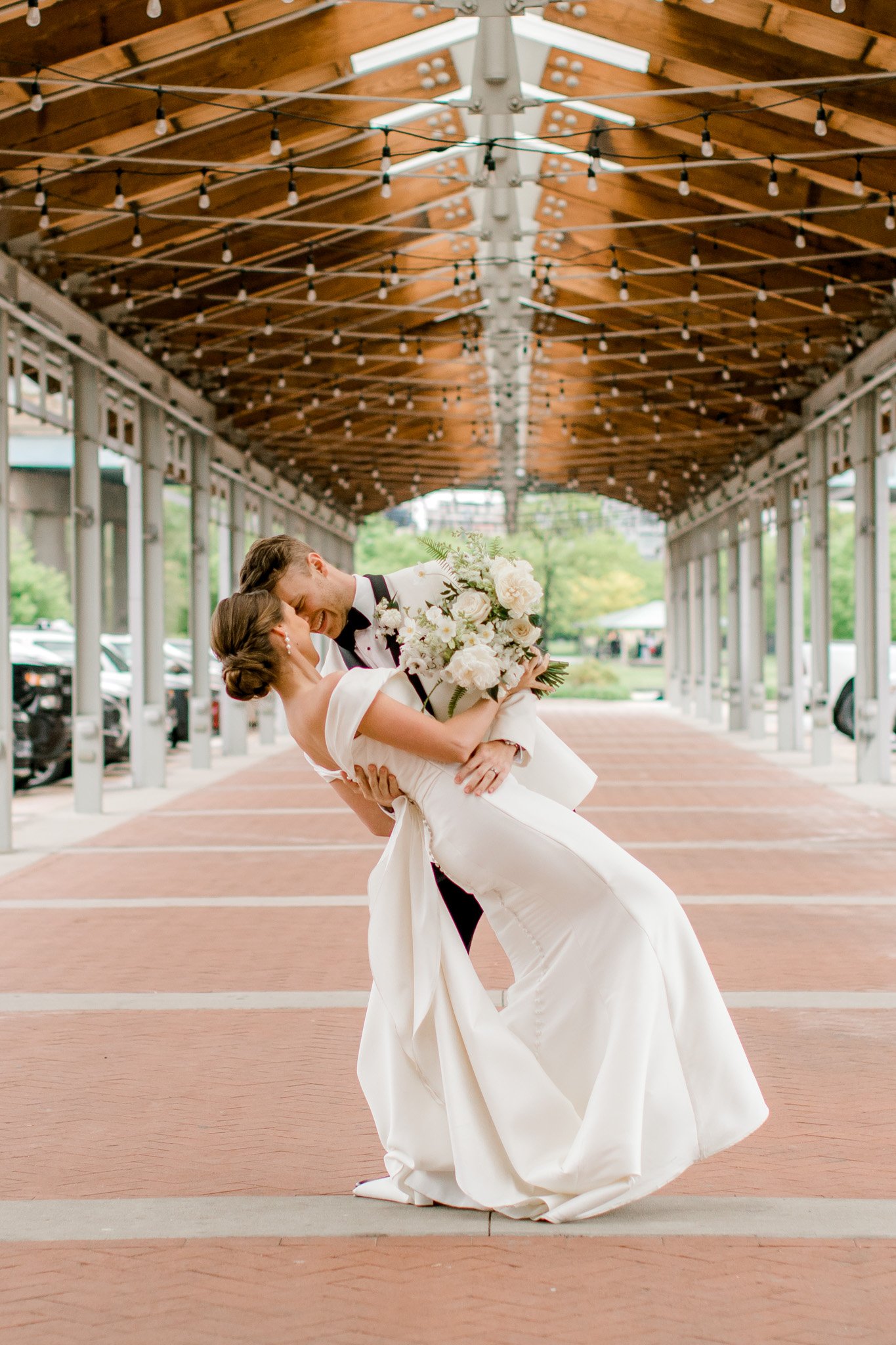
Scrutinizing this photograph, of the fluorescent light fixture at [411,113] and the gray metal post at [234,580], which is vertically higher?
the fluorescent light fixture at [411,113]

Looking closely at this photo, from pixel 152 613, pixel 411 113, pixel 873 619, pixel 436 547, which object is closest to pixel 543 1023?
pixel 436 547

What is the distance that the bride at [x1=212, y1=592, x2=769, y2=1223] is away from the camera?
4.14 metres

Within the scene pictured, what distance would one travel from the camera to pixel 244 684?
14.1ft

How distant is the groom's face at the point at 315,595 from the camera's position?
4.47m

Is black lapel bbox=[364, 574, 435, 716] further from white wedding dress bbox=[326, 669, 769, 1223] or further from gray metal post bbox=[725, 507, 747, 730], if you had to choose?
gray metal post bbox=[725, 507, 747, 730]

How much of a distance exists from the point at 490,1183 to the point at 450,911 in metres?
0.78

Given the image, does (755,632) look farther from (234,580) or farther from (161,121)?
(161,121)

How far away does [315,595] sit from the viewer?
4.53 meters

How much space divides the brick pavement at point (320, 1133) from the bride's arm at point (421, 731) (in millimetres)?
1277

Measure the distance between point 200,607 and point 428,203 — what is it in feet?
22.9

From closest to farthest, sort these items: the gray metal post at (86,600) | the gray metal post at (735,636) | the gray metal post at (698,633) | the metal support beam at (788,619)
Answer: the gray metal post at (86,600), the metal support beam at (788,619), the gray metal post at (735,636), the gray metal post at (698,633)

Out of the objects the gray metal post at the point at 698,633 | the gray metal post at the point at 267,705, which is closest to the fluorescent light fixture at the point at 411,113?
the gray metal post at the point at 267,705

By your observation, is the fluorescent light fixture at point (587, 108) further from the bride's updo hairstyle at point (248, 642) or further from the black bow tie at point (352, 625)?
the bride's updo hairstyle at point (248, 642)

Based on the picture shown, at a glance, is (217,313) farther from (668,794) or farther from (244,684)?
(244,684)
